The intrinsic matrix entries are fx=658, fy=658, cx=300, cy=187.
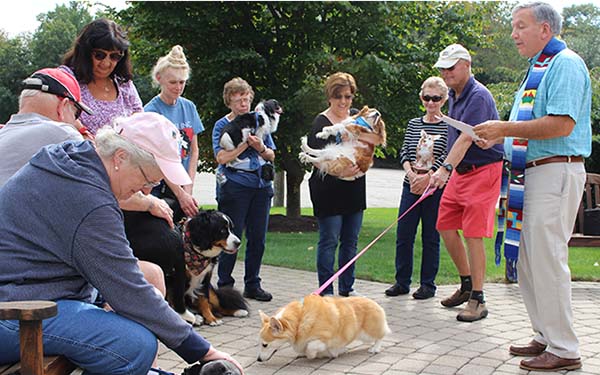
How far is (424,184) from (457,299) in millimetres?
1126

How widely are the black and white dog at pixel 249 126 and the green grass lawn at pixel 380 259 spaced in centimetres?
238

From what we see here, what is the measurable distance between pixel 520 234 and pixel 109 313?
287 cm

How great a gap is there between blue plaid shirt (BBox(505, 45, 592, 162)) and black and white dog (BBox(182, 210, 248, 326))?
2.41 m

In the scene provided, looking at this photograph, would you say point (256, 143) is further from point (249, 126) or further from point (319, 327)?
→ point (319, 327)

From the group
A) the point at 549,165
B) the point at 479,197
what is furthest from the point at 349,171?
the point at 549,165

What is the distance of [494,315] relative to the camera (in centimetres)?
592

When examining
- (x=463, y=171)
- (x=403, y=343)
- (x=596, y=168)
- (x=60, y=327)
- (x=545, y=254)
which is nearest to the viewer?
(x=60, y=327)

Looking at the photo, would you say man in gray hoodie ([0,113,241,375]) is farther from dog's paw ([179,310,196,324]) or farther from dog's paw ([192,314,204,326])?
dog's paw ([192,314,204,326])

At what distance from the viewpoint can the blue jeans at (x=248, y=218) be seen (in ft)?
20.3

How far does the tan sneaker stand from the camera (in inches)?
222

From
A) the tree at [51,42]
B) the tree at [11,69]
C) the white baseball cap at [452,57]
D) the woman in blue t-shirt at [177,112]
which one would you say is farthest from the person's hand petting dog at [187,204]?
the tree at [51,42]

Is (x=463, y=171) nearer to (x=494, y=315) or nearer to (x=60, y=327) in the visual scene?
(x=494, y=315)

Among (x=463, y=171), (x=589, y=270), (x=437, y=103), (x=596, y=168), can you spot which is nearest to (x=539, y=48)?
(x=463, y=171)

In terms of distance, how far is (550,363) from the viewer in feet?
14.0
